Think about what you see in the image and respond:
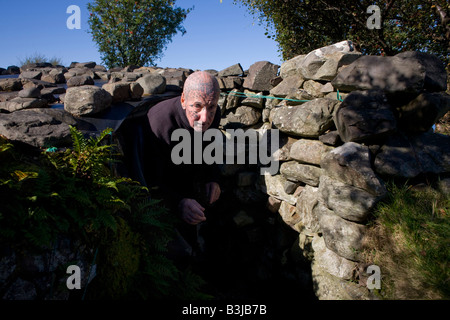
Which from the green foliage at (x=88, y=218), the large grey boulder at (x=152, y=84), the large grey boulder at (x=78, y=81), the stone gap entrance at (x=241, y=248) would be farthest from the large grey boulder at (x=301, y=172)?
the large grey boulder at (x=78, y=81)

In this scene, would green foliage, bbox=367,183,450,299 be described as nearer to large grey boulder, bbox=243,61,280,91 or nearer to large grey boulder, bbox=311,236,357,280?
large grey boulder, bbox=311,236,357,280

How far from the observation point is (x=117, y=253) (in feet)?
8.66

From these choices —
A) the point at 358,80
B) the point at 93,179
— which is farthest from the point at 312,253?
the point at 93,179

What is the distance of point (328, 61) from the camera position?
479cm

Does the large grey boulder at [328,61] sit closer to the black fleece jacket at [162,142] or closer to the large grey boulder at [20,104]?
the black fleece jacket at [162,142]

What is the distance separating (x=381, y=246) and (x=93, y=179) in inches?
136

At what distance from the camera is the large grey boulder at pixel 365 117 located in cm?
375

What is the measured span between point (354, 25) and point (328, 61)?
18.4 ft

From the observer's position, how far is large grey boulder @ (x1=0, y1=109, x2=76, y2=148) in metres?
2.81

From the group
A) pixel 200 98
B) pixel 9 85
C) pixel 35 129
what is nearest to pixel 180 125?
pixel 200 98

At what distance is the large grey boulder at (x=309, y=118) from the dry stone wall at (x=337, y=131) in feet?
0.06

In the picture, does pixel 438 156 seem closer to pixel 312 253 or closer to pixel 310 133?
pixel 310 133

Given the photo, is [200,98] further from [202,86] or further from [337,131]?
[337,131]

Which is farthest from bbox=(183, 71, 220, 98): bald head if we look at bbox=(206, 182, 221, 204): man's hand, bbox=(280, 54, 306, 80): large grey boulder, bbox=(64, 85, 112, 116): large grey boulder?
bbox=(280, 54, 306, 80): large grey boulder
